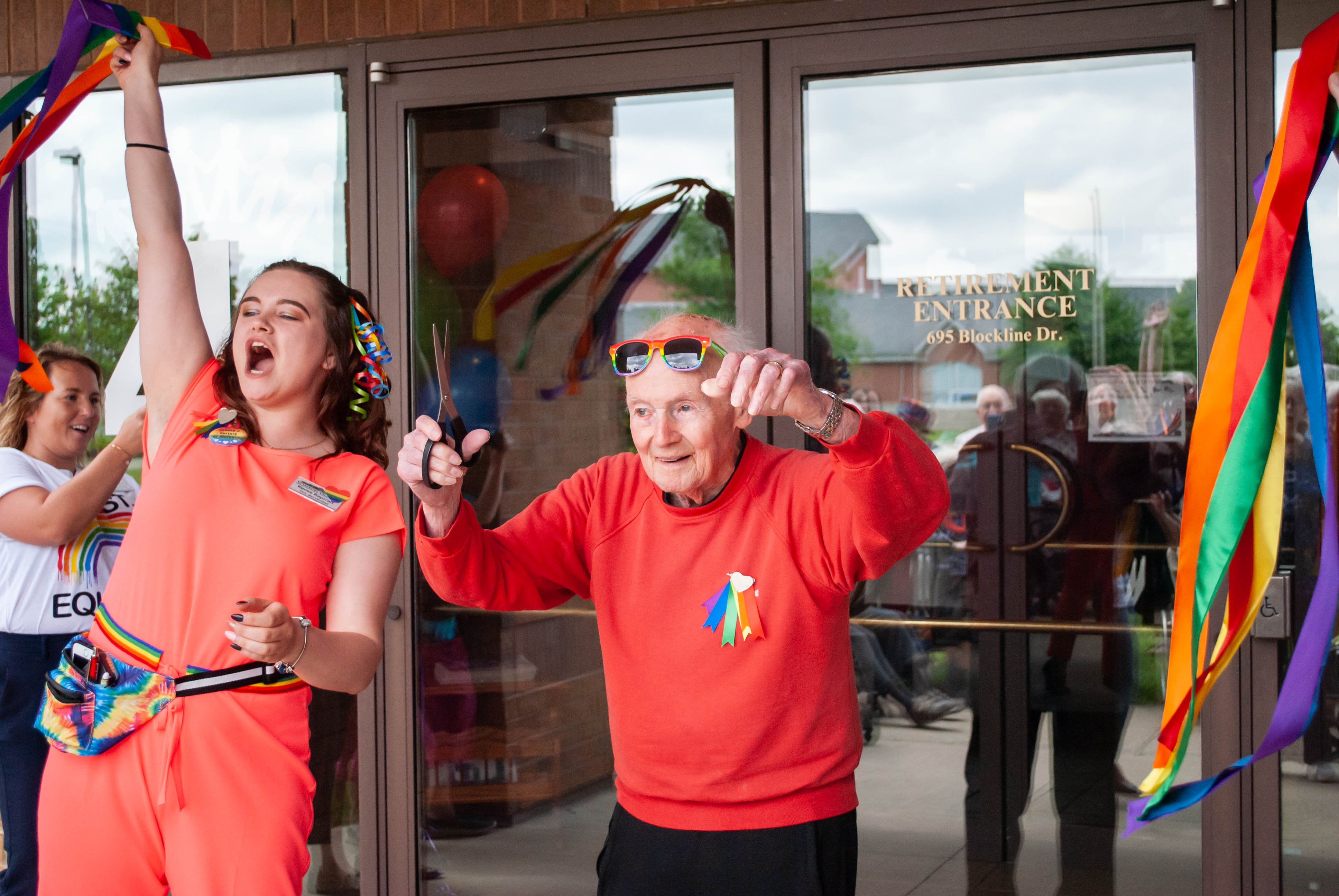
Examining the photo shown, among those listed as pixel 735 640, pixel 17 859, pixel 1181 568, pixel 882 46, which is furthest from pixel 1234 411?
pixel 17 859

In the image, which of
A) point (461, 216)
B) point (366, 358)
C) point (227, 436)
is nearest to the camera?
point (227, 436)

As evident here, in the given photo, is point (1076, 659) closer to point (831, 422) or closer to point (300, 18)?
point (831, 422)

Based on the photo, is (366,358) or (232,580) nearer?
(232,580)

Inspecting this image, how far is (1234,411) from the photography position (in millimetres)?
1832

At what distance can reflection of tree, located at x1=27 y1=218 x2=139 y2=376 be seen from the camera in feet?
12.0

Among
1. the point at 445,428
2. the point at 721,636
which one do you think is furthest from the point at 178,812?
the point at 721,636

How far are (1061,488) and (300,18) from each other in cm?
246

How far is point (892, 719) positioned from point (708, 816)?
4.54ft

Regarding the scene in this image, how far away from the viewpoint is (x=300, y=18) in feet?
11.1

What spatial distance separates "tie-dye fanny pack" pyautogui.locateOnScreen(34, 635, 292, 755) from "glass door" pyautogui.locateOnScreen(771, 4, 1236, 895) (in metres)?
1.79

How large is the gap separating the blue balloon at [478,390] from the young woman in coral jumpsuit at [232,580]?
121 cm

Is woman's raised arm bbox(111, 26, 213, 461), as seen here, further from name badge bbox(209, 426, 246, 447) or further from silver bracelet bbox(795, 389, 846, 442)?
silver bracelet bbox(795, 389, 846, 442)

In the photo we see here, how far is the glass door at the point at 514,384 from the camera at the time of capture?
3.27 m

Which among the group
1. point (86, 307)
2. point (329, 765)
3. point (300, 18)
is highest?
point (300, 18)
